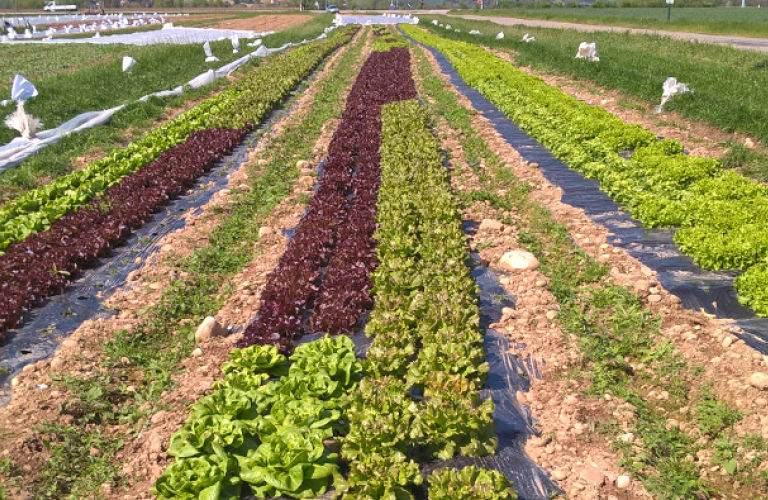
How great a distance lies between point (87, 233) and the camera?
27.8 ft

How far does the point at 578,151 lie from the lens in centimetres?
1159

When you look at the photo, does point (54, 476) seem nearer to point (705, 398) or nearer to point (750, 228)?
point (705, 398)

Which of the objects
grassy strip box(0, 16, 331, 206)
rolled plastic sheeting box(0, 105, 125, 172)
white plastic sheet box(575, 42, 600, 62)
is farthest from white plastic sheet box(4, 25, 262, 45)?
rolled plastic sheeting box(0, 105, 125, 172)

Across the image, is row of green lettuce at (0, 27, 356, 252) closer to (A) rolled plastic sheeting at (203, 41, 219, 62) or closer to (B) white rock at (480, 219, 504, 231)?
(A) rolled plastic sheeting at (203, 41, 219, 62)

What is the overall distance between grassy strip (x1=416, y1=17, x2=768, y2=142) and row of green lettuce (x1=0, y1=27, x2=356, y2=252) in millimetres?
10383

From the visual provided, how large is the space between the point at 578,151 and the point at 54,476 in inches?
400

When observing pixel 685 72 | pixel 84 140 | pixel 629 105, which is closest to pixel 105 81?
pixel 84 140

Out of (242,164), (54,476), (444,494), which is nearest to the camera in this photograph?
(444,494)

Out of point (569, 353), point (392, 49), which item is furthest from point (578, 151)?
point (392, 49)

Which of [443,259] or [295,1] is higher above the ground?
[295,1]

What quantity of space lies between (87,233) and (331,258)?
141 inches

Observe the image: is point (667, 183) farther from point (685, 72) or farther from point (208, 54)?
point (208, 54)

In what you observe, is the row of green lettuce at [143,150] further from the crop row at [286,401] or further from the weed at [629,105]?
the weed at [629,105]

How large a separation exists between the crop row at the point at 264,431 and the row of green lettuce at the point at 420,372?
0.23 m
